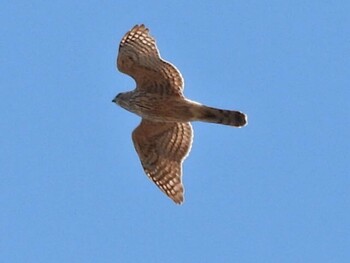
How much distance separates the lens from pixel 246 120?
15812 millimetres

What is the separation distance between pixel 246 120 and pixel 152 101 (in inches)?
76.9

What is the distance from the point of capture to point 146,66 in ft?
54.7

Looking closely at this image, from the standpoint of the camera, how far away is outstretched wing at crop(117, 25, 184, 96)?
16484 millimetres

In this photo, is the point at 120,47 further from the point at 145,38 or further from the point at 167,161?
the point at 167,161

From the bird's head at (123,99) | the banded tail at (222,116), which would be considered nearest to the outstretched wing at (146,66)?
the bird's head at (123,99)

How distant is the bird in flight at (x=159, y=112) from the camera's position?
16266mm

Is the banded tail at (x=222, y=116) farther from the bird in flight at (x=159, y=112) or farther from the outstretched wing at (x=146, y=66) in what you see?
the outstretched wing at (x=146, y=66)

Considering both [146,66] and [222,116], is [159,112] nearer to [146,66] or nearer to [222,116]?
[146,66]

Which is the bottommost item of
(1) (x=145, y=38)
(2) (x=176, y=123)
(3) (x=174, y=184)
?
(3) (x=174, y=184)

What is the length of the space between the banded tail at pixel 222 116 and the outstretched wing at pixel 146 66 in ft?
2.15

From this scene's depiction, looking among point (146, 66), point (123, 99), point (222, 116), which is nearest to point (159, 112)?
point (123, 99)

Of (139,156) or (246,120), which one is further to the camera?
(139,156)

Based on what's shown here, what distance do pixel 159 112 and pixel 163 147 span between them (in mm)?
1078

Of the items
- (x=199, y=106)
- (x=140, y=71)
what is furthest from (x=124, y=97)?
(x=199, y=106)
